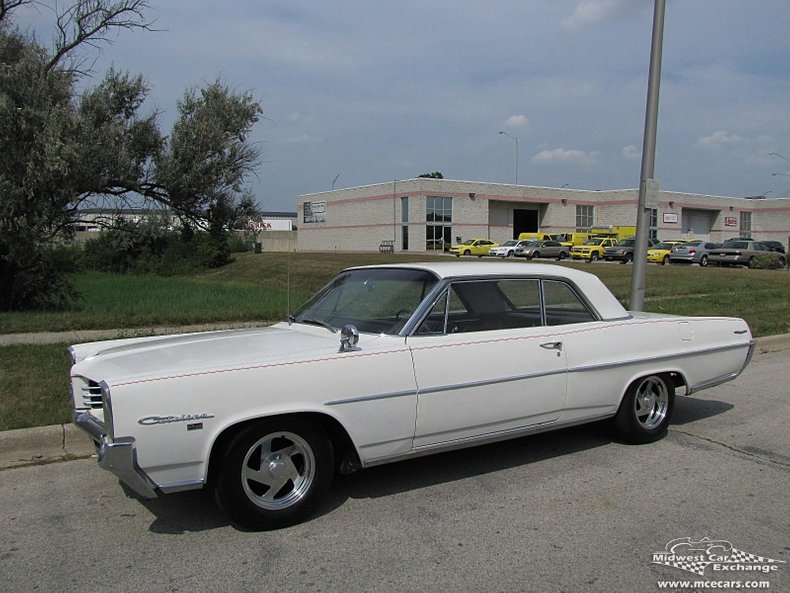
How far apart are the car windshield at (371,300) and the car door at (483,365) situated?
213mm

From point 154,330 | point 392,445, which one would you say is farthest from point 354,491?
point 154,330

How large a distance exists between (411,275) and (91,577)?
108 inches

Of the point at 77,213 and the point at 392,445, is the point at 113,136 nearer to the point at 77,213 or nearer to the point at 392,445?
the point at 77,213

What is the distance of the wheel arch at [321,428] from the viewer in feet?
12.3

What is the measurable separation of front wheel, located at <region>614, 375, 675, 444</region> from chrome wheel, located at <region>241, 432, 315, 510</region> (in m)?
2.69

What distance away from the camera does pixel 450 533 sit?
3.82 metres

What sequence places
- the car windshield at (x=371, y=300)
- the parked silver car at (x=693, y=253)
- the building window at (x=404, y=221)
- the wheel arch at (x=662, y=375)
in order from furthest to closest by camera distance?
the building window at (x=404, y=221)
the parked silver car at (x=693, y=253)
the wheel arch at (x=662, y=375)
the car windshield at (x=371, y=300)

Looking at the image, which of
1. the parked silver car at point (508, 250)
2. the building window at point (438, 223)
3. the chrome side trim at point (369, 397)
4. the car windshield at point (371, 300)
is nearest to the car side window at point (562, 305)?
the car windshield at point (371, 300)

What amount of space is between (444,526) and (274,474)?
1.04 meters

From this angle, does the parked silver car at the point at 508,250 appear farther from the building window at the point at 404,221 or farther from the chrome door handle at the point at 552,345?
the chrome door handle at the point at 552,345

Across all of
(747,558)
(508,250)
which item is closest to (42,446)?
(747,558)

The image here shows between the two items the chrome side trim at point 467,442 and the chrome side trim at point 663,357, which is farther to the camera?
the chrome side trim at point 663,357

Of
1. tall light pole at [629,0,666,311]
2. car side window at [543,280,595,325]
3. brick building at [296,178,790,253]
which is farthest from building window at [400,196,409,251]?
car side window at [543,280,595,325]

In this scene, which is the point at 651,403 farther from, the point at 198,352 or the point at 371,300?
the point at 198,352
